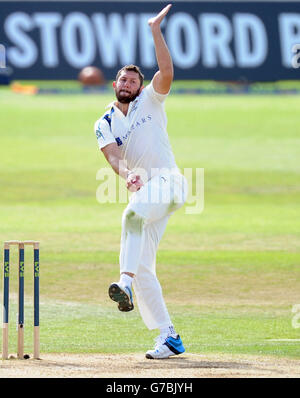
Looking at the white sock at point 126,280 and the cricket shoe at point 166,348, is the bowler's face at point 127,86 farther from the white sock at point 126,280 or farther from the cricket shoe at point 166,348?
the cricket shoe at point 166,348

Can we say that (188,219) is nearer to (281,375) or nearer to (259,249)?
(259,249)

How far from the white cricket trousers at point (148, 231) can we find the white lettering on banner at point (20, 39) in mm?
23191

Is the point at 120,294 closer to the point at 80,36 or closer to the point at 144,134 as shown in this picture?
the point at 144,134

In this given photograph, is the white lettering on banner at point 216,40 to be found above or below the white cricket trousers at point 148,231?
above

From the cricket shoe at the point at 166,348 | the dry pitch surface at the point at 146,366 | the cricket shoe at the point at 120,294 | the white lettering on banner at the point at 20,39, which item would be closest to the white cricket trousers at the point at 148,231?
the cricket shoe at the point at 166,348

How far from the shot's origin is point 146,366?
6.05m

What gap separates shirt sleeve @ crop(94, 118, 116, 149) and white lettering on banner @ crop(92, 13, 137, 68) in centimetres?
2306

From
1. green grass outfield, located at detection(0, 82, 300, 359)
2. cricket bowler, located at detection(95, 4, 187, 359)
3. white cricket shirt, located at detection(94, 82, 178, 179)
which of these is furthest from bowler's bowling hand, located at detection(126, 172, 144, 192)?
green grass outfield, located at detection(0, 82, 300, 359)

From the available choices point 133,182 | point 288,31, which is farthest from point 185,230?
point 288,31

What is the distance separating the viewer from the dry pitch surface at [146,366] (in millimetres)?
5730

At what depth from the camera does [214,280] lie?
9.92 meters

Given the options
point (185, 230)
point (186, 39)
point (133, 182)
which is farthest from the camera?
point (186, 39)

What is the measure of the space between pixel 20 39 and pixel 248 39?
22.2 ft
